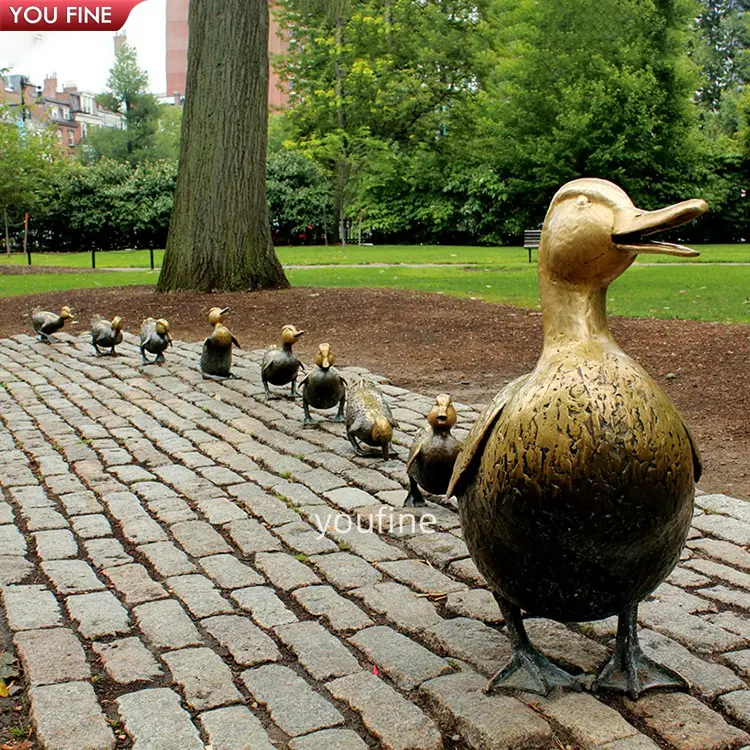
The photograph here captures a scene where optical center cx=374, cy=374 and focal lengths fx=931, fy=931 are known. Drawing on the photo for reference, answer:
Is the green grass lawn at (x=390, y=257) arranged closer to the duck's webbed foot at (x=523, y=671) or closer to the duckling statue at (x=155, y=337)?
the duckling statue at (x=155, y=337)

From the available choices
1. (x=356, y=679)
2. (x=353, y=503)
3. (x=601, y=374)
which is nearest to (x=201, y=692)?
(x=356, y=679)

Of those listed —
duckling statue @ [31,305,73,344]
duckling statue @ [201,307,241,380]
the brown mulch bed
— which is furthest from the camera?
duckling statue @ [31,305,73,344]

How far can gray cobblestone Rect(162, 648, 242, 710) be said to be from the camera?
315 cm

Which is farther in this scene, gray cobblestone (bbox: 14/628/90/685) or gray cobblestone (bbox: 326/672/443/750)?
Result: gray cobblestone (bbox: 14/628/90/685)

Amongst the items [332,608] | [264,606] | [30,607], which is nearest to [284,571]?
[264,606]

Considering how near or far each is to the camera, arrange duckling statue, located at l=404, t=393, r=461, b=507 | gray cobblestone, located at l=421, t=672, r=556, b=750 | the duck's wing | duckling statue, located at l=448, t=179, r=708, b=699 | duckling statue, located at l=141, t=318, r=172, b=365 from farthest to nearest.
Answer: duckling statue, located at l=141, t=318, r=172, b=365, duckling statue, located at l=404, t=393, r=461, b=507, the duck's wing, gray cobblestone, located at l=421, t=672, r=556, b=750, duckling statue, located at l=448, t=179, r=708, b=699

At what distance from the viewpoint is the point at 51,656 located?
346cm

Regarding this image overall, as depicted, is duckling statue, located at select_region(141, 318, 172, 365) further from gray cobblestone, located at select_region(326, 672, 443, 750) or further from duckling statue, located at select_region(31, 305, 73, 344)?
gray cobblestone, located at select_region(326, 672, 443, 750)

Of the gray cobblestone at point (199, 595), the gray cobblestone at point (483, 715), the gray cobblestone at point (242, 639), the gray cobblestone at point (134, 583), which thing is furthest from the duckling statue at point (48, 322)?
the gray cobblestone at point (483, 715)

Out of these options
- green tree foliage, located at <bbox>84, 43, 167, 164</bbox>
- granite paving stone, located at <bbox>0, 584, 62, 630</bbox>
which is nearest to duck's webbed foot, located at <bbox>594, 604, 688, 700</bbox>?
granite paving stone, located at <bbox>0, 584, 62, 630</bbox>

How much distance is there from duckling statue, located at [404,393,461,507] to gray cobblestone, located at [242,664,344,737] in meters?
1.68

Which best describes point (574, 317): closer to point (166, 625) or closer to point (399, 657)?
point (399, 657)

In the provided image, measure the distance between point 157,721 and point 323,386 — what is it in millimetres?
4099

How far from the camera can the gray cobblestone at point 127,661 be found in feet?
10.9
